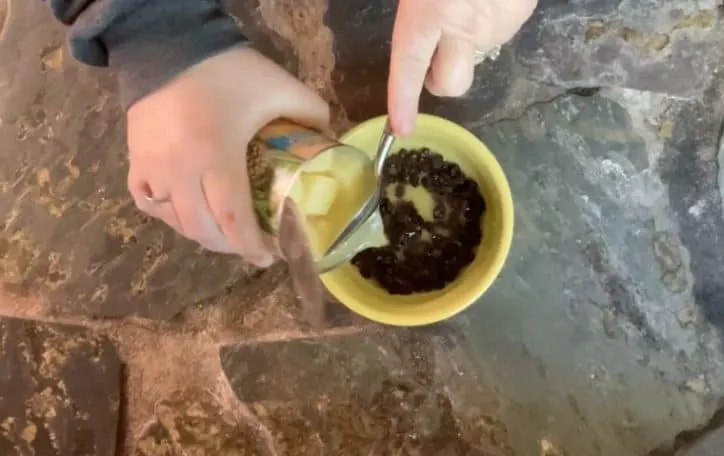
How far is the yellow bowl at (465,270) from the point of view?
85 centimetres

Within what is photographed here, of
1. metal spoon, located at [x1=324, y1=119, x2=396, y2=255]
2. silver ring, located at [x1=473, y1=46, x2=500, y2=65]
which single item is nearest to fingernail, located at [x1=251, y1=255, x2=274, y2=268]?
metal spoon, located at [x1=324, y1=119, x2=396, y2=255]

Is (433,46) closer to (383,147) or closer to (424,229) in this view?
(383,147)

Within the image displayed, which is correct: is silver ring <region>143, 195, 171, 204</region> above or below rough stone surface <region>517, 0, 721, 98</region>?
below

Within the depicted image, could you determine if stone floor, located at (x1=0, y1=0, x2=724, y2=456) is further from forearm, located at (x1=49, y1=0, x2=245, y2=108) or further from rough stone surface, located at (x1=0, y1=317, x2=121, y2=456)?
forearm, located at (x1=49, y1=0, x2=245, y2=108)

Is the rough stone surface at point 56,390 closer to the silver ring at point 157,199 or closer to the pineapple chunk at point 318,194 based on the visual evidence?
the silver ring at point 157,199

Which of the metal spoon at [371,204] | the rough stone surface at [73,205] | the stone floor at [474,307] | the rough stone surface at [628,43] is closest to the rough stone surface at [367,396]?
the stone floor at [474,307]

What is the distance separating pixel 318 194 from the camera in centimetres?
71

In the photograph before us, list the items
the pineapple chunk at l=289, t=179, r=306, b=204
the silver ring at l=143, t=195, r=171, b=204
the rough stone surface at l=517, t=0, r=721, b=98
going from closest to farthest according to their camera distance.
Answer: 1. the pineapple chunk at l=289, t=179, r=306, b=204
2. the silver ring at l=143, t=195, r=171, b=204
3. the rough stone surface at l=517, t=0, r=721, b=98

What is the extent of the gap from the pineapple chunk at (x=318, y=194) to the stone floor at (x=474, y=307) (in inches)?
9.5

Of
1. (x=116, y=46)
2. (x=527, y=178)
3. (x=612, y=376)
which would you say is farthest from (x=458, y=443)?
(x=116, y=46)

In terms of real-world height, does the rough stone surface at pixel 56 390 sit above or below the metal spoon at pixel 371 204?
below

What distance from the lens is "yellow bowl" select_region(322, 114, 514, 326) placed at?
33.4 inches

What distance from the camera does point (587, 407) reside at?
92cm

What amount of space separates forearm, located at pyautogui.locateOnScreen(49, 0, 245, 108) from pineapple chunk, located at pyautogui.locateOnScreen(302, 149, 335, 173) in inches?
6.9
